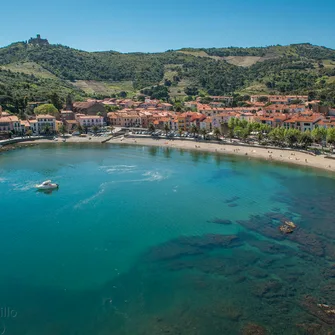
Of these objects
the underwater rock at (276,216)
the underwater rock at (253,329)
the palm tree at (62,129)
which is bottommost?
the underwater rock at (253,329)

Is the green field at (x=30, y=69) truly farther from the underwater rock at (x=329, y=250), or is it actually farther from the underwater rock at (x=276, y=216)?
the underwater rock at (x=329, y=250)

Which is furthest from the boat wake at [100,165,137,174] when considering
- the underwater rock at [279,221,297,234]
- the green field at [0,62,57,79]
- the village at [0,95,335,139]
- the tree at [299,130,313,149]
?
the green field at [0,62,57,79]

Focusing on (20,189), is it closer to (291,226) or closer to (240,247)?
(240,247)

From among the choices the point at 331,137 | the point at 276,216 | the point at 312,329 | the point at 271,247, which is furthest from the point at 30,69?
the point at 312,329

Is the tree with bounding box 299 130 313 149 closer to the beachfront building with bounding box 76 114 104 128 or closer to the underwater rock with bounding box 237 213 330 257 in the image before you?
the underwater rock with bounding box 237 213 330 257

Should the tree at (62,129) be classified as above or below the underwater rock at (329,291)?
above

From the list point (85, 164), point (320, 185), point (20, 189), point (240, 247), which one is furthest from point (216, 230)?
point (85, 164)

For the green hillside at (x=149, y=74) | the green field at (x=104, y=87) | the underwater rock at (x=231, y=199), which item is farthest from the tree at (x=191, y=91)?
the underwater rock at (x=231, y=199)
